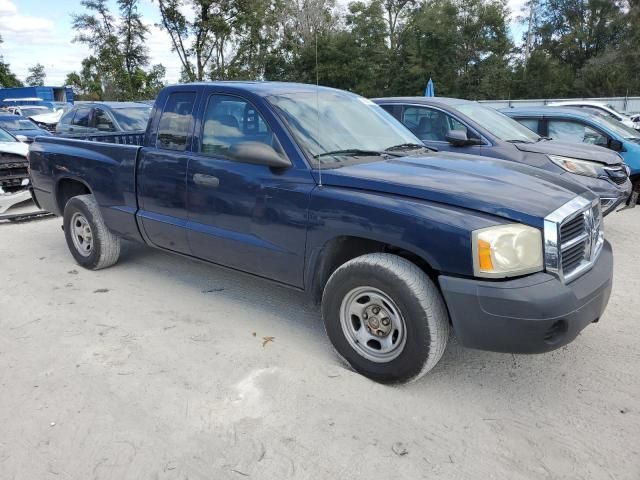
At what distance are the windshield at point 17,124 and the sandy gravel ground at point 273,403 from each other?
11.6 meters

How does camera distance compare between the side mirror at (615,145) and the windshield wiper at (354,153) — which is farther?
the side mirror at (615,145)

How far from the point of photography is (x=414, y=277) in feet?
9.78

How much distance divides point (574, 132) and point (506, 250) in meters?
6.74

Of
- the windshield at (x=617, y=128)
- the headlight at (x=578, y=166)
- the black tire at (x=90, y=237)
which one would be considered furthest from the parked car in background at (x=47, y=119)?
the headlight at (x=578, y=166)

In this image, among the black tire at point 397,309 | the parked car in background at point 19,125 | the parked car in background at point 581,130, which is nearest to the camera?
the black tire at point 397,309

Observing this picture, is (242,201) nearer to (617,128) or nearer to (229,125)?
(229,125)

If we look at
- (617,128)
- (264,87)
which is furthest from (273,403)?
(617,128)

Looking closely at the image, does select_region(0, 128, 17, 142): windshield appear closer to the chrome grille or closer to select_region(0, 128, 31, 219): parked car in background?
select_region(0, 128, 31, 219): parked car in background

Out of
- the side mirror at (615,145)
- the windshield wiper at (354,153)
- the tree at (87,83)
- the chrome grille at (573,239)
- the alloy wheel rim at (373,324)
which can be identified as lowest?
the alloy wheel rim at (373,324)

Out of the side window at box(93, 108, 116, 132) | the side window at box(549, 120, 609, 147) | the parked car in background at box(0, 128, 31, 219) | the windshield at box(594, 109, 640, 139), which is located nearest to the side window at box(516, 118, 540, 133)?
the side window at box(549, 120, 609, 147)

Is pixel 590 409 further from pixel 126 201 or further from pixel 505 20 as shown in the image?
pixel 505 20

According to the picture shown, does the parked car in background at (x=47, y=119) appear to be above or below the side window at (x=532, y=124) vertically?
above

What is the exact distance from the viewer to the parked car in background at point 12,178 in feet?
27.0

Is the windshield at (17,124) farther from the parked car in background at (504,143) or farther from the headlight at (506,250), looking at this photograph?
the headlight at (506,250)
